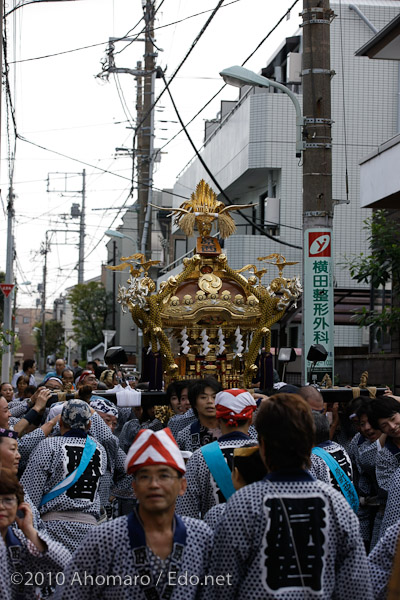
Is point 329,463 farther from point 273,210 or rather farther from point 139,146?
point 139,146

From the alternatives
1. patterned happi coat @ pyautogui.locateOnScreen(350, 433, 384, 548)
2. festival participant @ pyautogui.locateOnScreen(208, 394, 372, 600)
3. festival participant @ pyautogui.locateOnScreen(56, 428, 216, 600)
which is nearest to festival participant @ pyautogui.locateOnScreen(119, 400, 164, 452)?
patterned happi coat @ pyautogui.locateOnScreen(350, 433, 384, 548)

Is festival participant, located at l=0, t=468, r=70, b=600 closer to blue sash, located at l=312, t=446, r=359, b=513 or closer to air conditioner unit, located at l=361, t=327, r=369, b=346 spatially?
blue sash, located at l=312, t=446, r=359, b=513

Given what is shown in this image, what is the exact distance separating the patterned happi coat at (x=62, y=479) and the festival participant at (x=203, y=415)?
849 millimetres

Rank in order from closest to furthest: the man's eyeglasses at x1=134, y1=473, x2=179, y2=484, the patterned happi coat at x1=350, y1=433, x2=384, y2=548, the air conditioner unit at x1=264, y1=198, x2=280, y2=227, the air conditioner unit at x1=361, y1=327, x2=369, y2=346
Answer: the man's eyeglasses at x1=134, y1=473, x2=179, y2=484, the patterned happi coat at x1=350, y1=433, x2=384, y2=548, the air conditioner unit at x1=361, y1=327, x2=369, y2=346, the air conditioner unit at x1=264, y1=198, x2=280, y2=227

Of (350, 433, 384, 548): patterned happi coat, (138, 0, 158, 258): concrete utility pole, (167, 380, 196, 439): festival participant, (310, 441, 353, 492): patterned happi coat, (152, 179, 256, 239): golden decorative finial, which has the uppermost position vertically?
(138, 0, 158, 258): concrete utility pole

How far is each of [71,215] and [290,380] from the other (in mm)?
35536

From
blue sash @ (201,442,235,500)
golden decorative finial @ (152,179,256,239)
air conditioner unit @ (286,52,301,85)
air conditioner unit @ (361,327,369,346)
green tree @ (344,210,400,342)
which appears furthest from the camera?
air conditioner unit @ (286,52,301,85)

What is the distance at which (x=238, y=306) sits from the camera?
420 inches

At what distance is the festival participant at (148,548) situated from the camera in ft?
11.2

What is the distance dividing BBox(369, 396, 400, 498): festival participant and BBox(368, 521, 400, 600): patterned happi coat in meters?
1.94

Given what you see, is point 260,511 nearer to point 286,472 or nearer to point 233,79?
point 286,472

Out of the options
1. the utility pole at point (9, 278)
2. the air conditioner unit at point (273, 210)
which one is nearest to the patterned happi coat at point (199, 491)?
the utility pole at point (9, 278)

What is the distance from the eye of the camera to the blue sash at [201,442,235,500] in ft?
15.7

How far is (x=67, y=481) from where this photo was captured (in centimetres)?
556
